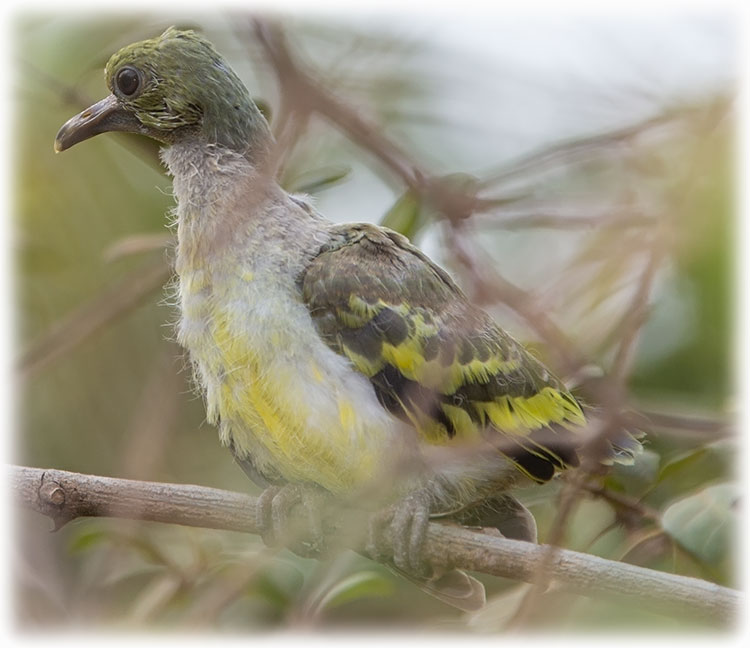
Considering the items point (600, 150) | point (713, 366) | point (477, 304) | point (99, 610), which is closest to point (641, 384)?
point (713, 366)

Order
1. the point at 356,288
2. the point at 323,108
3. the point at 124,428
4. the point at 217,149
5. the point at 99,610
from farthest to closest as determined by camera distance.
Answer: the point at 124,428 < the point at 99,610 < the point at 217,149 < the point at 356,288 < the point at 323,108

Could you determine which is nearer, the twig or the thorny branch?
the thorny branch

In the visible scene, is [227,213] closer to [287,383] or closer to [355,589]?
[287,383]

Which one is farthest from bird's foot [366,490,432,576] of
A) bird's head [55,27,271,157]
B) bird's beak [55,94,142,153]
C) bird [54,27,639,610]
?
bird's beak [55,94,142,153]

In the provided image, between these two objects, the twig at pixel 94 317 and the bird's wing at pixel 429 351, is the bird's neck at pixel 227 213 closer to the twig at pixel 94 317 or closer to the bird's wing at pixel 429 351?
the bird's wing at pixel 429 351

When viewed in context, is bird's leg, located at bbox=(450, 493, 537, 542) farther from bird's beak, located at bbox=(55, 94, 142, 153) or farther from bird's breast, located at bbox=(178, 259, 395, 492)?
bird's beak, located at bbox=(55, 94, 142, 153)

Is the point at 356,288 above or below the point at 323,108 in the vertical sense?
below

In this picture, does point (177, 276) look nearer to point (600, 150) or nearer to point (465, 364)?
point (465, 364)
